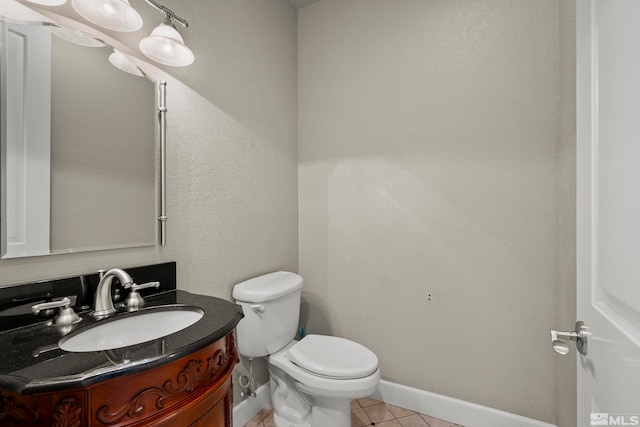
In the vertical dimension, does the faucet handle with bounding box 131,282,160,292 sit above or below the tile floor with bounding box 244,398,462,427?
above

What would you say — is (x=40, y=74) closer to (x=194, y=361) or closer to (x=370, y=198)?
(x=194, y=361)

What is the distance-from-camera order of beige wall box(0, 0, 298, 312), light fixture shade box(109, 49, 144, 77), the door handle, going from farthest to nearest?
beige wall box(0, 0, 298, 312) < light fixture shade box(109, 49, 144, 77) < the door handle

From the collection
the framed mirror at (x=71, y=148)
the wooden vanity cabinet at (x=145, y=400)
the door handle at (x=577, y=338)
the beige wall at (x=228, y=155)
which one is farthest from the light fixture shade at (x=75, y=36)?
the door handle at (x=577, y=338)

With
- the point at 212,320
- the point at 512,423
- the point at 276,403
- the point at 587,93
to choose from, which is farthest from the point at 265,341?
the point at 587,93

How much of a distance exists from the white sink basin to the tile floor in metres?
1.02

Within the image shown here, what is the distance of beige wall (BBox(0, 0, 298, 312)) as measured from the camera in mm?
1355

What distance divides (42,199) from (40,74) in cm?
41

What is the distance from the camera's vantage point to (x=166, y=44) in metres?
1.21

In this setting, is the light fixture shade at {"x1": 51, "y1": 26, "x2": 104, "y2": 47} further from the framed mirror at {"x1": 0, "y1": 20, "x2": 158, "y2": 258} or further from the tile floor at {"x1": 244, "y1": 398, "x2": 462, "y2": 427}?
the tile floor at {"x1": 244, "y1": 398, "x2": 462, "y2": 427}

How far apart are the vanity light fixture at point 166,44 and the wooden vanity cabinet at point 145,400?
1144mm

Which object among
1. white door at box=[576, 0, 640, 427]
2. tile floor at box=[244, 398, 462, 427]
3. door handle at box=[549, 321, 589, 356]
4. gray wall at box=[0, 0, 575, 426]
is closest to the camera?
white door at box=[576, 0, 640, 427]

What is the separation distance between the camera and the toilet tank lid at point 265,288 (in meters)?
1.52

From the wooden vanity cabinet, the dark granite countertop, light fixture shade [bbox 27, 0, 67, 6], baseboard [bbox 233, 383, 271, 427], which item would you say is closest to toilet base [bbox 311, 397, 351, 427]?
baseboard [bbox 233, 383, 271, 427]

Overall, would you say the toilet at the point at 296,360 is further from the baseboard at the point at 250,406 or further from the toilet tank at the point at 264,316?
the baseboard at the point at 250,406
